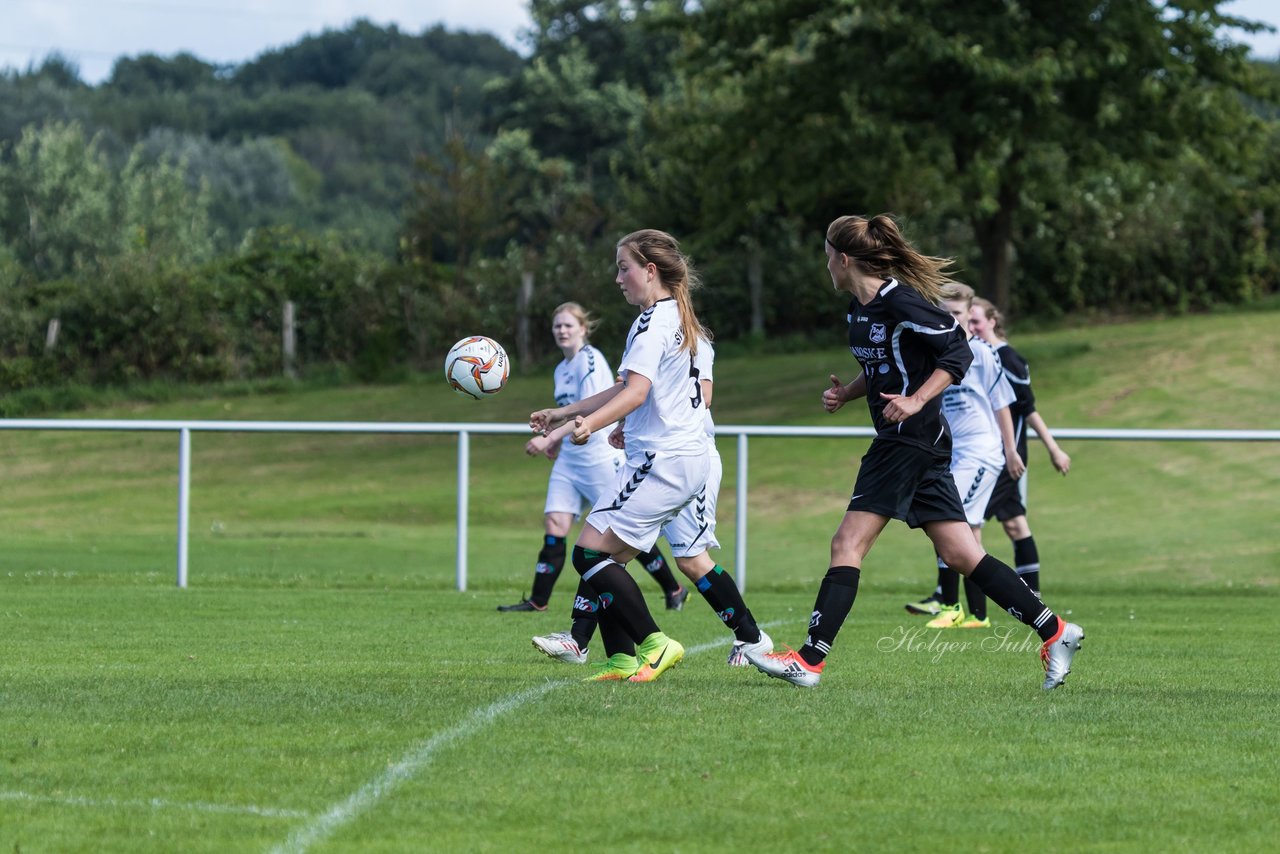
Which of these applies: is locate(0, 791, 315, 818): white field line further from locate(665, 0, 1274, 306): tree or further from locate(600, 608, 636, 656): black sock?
locate(665, 0, 1274, 306): tree

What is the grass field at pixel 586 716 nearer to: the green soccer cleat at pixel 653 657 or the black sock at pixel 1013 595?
the green soccer cleat at pixel 653 657

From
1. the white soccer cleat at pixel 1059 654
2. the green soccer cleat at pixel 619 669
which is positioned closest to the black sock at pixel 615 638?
the green soccer cleat at pixel 619 669

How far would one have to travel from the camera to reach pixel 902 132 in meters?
27.3

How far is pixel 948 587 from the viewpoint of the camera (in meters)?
11.4

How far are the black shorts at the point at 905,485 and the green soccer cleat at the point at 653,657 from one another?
106 centimetres

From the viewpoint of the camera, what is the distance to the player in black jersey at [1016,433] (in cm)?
1109

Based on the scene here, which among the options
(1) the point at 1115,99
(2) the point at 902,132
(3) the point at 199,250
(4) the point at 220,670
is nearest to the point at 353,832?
(4) the point at 220,670

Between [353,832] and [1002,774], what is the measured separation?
2.13m

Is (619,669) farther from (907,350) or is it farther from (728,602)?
(907,350)

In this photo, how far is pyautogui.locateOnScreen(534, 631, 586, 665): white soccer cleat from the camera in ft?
26.2

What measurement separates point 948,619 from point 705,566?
3.68 metres

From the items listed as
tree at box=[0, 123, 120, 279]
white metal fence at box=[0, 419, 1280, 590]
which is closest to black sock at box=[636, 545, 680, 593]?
white metal fence at box=[0, 419, 1280, 590]

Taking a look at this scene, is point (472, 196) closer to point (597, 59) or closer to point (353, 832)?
point (597, 59)

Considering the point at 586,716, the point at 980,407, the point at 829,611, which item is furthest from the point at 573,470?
the point at 586,716
